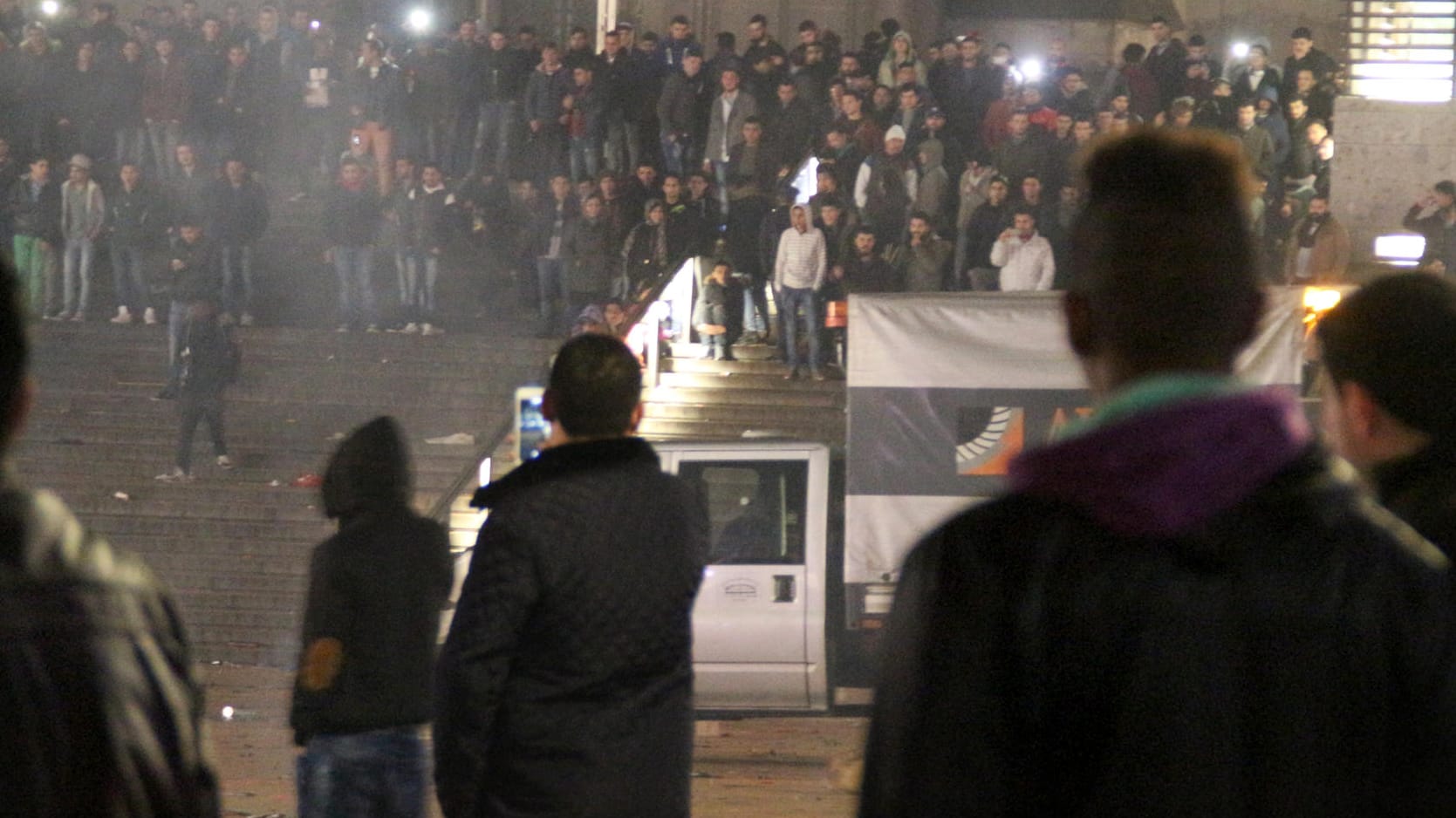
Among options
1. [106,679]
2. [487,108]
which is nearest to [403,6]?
[487,108]

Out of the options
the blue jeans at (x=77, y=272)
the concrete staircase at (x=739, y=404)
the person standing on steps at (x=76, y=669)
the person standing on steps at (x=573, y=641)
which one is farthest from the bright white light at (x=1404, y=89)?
the person standing on steps at (x=76, y=669)

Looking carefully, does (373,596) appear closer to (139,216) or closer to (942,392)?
(942,392)

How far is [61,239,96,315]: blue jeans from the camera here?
20344mm

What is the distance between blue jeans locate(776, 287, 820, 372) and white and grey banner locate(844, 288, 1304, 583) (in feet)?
21.5

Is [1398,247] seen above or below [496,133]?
below

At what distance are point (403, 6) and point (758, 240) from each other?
36.6 feet

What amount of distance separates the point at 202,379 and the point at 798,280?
5.54m

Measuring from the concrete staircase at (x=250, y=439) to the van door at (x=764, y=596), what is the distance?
176 inches

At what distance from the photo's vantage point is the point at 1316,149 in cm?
1956

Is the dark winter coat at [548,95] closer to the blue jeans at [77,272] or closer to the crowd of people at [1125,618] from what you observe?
the blue jeans at [77,272]

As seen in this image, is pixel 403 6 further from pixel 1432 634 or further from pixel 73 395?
pixel 1432 634

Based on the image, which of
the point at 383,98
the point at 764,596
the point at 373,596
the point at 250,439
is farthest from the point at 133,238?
the point at 373,596

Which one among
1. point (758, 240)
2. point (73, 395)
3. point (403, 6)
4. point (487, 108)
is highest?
point (403, 6)

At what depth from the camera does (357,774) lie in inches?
183
